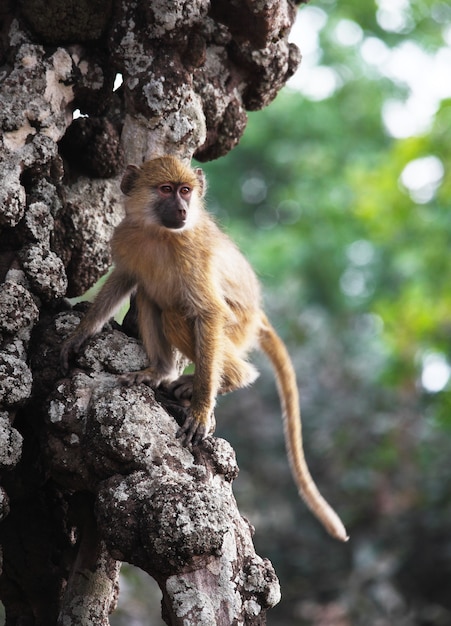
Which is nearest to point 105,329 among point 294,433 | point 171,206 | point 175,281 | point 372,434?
point 175,281

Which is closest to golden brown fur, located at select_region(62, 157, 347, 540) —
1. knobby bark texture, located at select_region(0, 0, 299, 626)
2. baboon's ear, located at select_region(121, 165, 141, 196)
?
baboon's ear, located at select_region(121, 165, 141, 196)

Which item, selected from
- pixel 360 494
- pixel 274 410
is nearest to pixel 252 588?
pixel 360 494

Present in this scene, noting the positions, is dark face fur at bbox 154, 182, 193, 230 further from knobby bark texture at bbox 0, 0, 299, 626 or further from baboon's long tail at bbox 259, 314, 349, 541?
baboon's long tail at bbox 259, 314, 349, 541

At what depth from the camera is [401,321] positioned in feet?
29.8

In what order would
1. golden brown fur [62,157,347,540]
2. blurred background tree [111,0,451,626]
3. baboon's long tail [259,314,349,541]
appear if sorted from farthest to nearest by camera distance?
blurred background tree [111,0,451,626]
baboon's long tail [259,314,349,541]
golden brown fur [62,157,347,540]

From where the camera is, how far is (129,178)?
13.6ft

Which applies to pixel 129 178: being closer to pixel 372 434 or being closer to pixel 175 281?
pixel 175 281

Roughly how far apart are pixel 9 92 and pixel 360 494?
5.94 metres

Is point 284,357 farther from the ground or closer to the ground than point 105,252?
closer to the ground

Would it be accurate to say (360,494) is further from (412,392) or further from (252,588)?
(252,588)

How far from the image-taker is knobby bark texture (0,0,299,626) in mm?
3184

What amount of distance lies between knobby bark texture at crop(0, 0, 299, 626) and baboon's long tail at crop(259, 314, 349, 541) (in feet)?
3.12

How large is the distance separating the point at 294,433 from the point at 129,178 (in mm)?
1596

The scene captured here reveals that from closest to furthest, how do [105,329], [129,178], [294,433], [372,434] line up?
[105,329] < [129,178] < [294,433] < [372,434]
